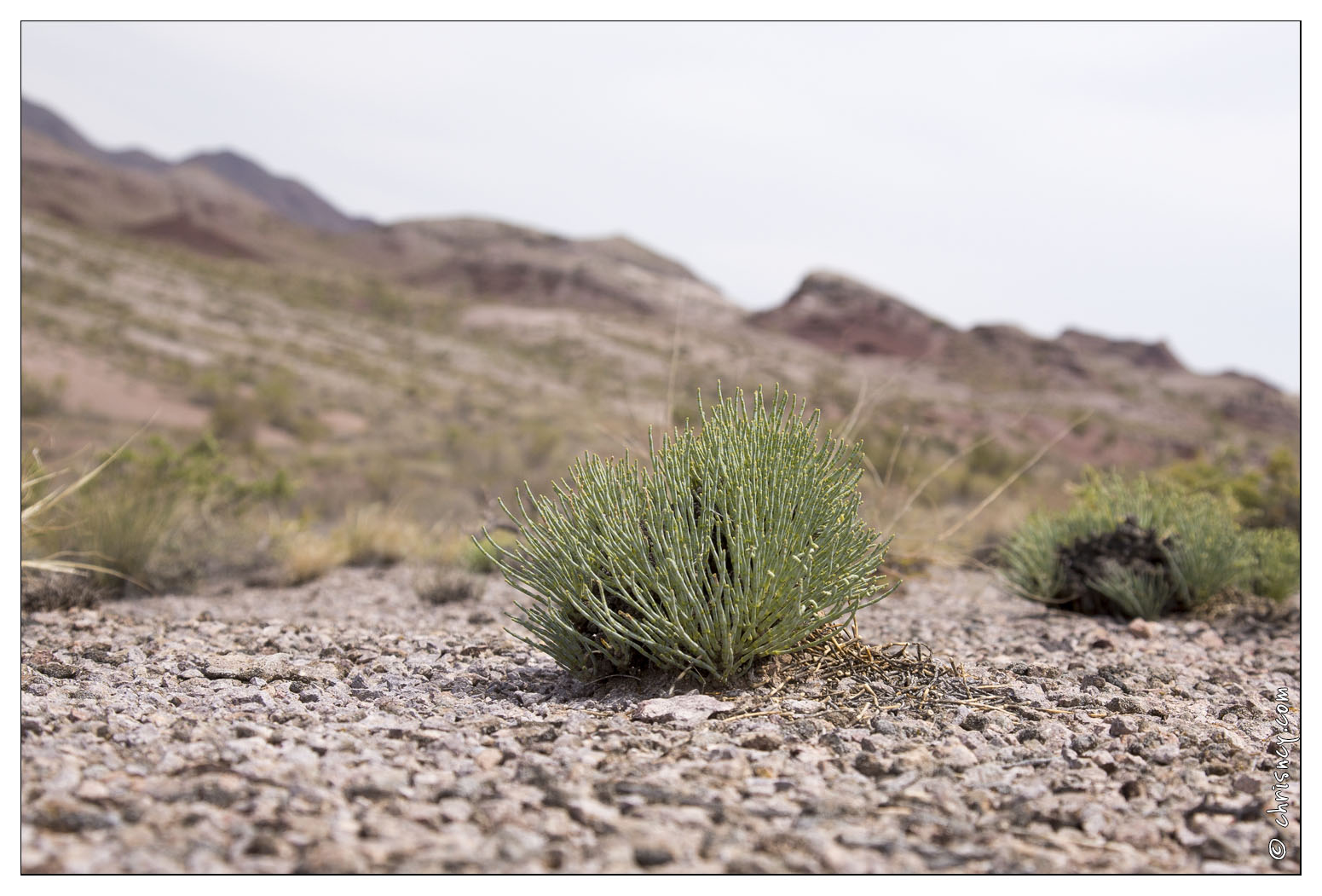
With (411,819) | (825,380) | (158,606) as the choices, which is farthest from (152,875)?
(825,380)

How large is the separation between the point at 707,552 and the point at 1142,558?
15.9 feet

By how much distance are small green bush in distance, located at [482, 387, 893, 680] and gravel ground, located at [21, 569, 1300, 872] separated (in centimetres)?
24

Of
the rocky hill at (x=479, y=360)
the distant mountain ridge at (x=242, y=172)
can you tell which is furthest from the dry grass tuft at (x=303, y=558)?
the distant mountain ridge at (x=242, y=172)

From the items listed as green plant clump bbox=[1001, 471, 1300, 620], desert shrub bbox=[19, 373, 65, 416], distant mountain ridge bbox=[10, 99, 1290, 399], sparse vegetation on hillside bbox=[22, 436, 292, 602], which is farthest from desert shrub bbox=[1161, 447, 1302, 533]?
distant mountain ridge bbox=[10, 99, 1290, 399]

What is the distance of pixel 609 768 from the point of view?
3.35 meters

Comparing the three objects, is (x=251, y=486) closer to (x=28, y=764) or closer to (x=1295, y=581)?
(x=28, y=764)

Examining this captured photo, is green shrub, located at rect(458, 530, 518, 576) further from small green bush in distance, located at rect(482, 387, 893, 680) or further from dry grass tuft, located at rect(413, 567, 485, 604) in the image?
small green bush in distance, located at rect(482, 387, 893, 680)

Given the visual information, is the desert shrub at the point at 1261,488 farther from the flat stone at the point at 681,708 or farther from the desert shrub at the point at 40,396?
the desert shrub at the point at 40,396

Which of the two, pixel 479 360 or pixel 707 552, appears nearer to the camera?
pixel 707 552

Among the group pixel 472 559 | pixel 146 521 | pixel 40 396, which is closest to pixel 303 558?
pixel 146 521

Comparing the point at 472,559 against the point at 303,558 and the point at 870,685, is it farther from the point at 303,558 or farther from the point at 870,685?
the point at 870,685

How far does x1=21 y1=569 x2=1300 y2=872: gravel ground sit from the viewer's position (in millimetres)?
2732

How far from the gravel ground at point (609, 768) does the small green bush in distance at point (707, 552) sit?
237mm
